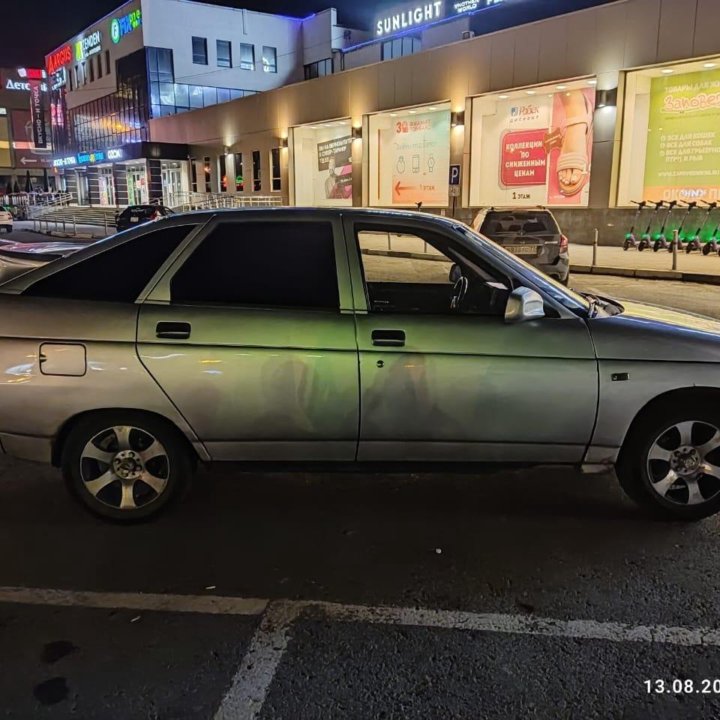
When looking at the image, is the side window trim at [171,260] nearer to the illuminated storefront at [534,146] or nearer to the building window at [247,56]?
the illuminated storefront at [534,146]

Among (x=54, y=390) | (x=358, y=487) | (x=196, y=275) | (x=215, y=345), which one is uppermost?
(x=196, y=275)

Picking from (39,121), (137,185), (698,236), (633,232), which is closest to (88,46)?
(137,185)

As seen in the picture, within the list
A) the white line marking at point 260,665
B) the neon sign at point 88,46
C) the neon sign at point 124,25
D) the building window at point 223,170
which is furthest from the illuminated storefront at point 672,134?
the neon sign at point 88,46

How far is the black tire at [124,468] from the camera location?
3.91m

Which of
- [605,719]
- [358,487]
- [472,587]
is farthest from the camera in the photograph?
[358,487]

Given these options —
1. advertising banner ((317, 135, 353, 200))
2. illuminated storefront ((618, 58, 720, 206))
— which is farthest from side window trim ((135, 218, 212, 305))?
advertising banner ((317, 135, 353, 200))

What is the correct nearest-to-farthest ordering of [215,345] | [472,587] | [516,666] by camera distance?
[516,666]
[472,587]
[215,345]

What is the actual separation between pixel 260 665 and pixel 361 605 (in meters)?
0.58

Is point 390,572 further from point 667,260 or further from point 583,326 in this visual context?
point 667,260

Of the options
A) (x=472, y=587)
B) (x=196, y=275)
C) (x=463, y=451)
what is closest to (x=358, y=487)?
(x=463, y=451)

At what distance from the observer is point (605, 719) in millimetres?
2477

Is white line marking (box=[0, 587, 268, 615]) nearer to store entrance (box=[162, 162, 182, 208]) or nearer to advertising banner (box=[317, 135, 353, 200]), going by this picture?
advertising banner (box=[317, 135, 353, 200])

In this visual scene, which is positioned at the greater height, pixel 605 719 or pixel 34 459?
pixel 34 459

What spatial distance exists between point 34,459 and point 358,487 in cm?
192
